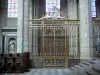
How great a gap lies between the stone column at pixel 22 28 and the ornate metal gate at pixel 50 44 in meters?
0.61

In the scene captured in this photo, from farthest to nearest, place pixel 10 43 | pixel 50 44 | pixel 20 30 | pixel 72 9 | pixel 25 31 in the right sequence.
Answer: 1. pixel 10 43
2. pixel 72 9
3. pixel 50 44
4. pixel 25 31
5. pixel 20 30

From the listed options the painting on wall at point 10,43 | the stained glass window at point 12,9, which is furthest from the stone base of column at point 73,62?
the stained glass window at point 12,9

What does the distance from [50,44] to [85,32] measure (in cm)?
523

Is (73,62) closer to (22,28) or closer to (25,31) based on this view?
(25,31)

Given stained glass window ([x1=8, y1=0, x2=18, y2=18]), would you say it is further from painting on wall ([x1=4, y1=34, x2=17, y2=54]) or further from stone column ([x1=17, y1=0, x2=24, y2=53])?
stone column ([x1=17, y1=0, x2=24, y2=53])

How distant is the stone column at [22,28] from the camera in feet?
43.3

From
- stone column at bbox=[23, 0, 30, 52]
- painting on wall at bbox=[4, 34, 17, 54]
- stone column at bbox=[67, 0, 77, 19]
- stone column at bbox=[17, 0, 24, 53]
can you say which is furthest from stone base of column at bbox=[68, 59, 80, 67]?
painting on wall at bbox=[4, 34, 17, 54]

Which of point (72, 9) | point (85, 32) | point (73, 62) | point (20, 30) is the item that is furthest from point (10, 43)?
point (85, 32)

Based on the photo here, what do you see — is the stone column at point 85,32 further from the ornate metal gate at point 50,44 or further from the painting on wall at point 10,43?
the painting on wall at point 10,43

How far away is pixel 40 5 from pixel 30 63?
1007cm

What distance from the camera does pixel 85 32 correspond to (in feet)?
43.1

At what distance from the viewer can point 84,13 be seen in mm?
13383

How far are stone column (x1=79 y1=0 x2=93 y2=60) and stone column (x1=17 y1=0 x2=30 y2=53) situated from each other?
381 centimetres

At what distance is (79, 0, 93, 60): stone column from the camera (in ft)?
42.5
